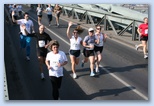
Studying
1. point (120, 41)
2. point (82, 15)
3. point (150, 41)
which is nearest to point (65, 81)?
Result: point (150, 41)

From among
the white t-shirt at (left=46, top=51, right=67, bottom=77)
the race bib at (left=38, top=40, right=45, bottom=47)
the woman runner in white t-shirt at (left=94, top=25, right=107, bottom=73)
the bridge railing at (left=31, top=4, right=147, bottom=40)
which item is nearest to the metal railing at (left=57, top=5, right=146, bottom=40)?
the bridge railing at (left=31, top=4, right=147, bottom=40)

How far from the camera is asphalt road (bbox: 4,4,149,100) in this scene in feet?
26.5

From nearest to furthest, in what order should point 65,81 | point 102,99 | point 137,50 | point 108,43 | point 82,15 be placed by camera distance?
point 102,99 < point 65,81 < point 137,50 < point 108,43 < point 82,15

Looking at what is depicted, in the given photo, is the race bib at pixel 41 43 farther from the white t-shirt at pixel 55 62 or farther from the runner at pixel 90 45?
the white t-shirt at pixel 55 62

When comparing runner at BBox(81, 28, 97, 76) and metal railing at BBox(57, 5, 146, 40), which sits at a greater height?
metal railing at BBox(57, 5, 146, 40)

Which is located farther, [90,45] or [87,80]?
[90,45]

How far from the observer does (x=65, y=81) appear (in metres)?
8.91

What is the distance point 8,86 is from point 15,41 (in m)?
3.97

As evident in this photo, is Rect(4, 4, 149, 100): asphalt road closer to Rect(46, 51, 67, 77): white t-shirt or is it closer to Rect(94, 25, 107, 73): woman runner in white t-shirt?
Rect(94, 25, 107, 73): woman runner in white t-shirt

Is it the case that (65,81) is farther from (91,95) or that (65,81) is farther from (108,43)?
(108,43)

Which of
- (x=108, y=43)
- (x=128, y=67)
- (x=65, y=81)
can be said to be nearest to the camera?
(x=65, y=81)

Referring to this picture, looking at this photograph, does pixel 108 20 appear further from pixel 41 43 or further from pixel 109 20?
pixel 41 43

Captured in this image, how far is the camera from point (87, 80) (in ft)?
29.4

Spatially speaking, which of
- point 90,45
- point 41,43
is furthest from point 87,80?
point 41,43
